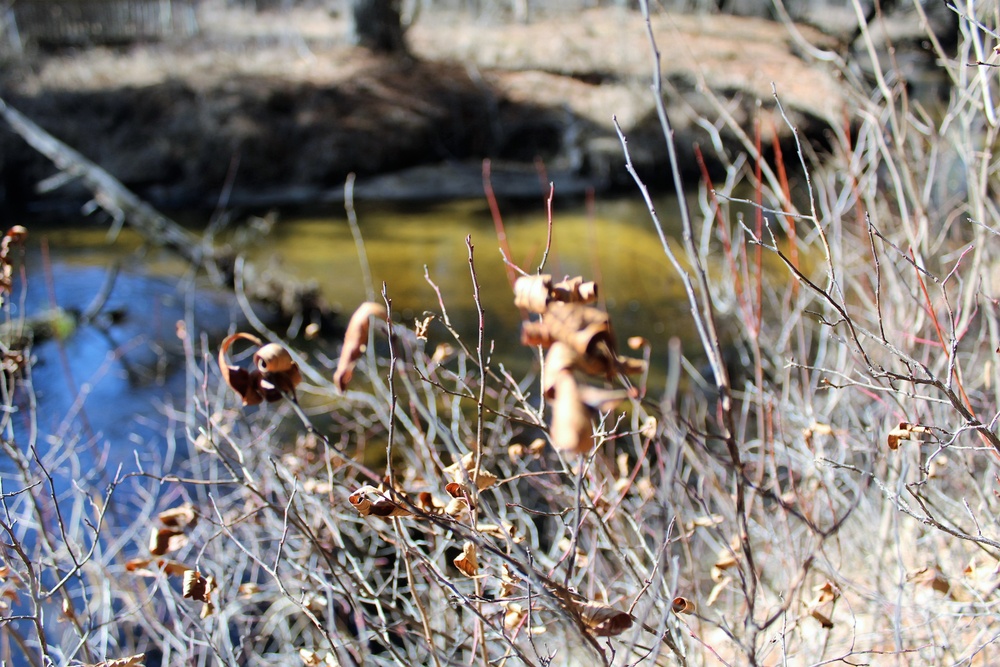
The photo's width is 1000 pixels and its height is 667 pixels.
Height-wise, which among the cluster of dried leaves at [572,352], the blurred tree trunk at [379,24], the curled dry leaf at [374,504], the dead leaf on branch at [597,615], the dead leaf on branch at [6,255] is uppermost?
the blurred tree trunk at [379,24]

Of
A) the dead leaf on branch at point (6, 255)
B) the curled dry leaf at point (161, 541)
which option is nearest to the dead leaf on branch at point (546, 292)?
the curled dry leaf at point (161, 541)

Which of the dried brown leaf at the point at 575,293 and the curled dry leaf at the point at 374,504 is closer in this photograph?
the dried brown leaf at the point at 575,293

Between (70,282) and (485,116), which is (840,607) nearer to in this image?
(70,282)

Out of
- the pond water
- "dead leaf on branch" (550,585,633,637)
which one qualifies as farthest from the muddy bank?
"dead leaf on branch" (550,585,633,637)

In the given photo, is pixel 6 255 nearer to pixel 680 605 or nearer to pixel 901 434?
pixel 680 605

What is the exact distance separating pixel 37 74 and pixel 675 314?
12.5 m

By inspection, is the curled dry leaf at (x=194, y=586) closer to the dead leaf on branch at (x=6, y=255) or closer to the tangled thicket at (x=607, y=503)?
the tangled thicket at (x=607, y=503)

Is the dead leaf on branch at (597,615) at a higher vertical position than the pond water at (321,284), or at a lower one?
higher

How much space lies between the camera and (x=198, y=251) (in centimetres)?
763

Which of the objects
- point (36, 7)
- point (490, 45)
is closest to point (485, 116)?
point (490, 45)

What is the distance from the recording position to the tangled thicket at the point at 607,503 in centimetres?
125

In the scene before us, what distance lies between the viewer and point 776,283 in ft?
23.6

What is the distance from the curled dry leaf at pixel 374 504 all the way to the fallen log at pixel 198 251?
6082mm

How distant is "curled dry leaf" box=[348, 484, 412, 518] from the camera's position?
3.92 ft
